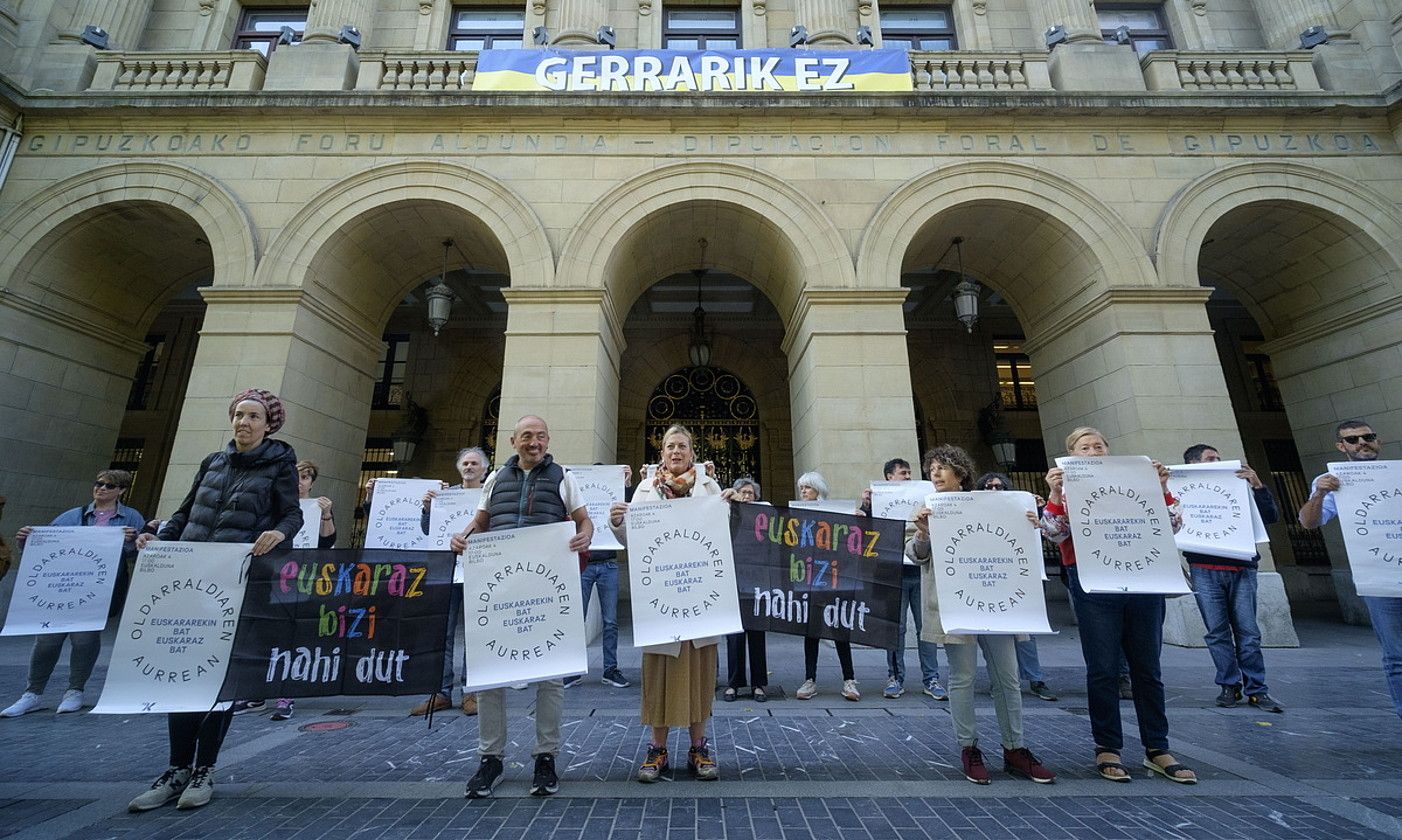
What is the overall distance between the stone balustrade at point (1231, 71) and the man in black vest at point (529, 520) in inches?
529

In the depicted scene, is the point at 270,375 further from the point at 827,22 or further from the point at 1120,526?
the point at 827,22

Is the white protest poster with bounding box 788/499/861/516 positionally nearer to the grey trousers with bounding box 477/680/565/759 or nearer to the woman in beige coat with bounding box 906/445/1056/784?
the woman in beige coat with bounding box 906/445/1056/784

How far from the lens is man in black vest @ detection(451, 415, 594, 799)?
3480 millimetres

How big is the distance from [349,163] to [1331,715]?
1487cm

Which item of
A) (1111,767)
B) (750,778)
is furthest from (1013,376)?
(750,778)

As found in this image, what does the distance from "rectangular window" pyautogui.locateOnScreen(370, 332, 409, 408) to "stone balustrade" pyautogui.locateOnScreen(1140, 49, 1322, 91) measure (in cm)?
1852

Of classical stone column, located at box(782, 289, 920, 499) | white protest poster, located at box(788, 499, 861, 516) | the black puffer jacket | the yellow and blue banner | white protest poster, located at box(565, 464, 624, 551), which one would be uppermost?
the yellow and blue banner

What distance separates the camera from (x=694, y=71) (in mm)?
10969

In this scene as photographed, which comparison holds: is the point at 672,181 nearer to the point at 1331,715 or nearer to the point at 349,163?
the point at 349,163

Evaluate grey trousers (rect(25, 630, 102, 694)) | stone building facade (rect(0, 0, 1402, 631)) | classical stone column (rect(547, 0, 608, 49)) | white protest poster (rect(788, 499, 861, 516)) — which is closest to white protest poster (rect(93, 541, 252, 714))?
grey trousers (rect(25, 630, 102, 694))

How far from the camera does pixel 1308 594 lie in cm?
1436

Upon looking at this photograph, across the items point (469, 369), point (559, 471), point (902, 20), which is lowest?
point (559, 471)

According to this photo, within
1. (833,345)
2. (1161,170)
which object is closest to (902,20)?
(1161,170)

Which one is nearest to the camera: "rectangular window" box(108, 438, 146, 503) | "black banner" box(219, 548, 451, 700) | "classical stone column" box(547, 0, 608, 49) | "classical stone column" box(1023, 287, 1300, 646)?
"black banner" box(219, 548, 451, 700)
